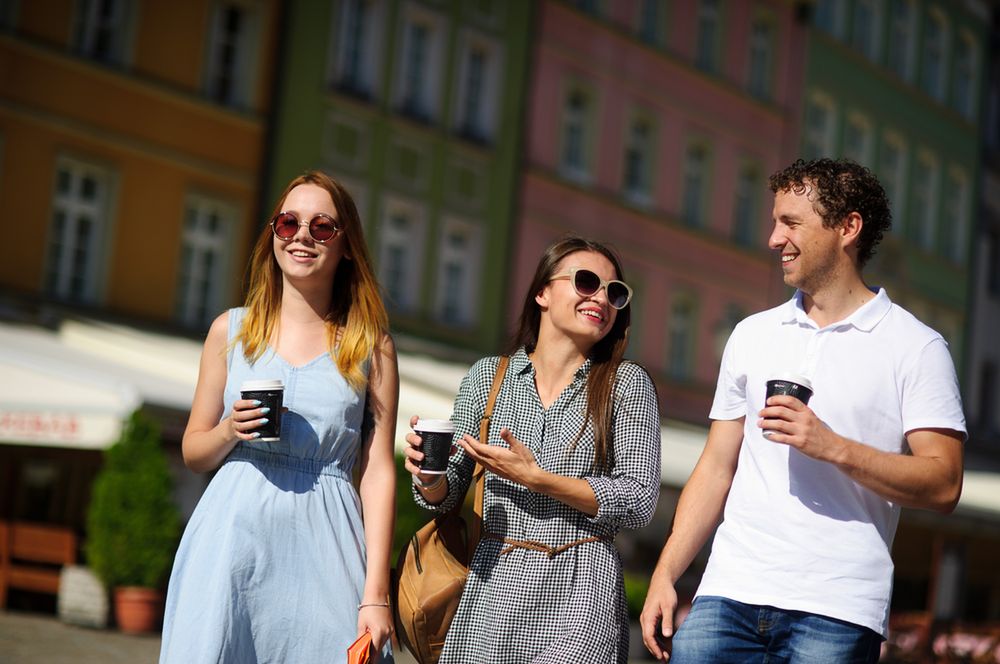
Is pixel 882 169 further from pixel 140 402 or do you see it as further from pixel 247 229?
pixel 140 402

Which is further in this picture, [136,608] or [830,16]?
[830,16]

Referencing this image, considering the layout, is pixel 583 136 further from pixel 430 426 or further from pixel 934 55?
pixel 430 426

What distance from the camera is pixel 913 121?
34.7m

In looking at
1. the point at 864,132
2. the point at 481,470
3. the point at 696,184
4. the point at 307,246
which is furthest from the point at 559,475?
the point at 864,132

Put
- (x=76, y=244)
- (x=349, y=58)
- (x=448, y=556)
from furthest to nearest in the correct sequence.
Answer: (x=349, y=58) → (x=76, y=244) → (x=448, y=556)

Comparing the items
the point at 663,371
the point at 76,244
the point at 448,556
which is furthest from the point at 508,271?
the point at 448,556

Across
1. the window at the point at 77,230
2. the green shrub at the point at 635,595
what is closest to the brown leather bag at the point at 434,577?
the green shrub at the point at 635,595

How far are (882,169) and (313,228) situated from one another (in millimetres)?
30379

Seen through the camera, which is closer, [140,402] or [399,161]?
[140,402]

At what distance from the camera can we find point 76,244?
18484 millimetres

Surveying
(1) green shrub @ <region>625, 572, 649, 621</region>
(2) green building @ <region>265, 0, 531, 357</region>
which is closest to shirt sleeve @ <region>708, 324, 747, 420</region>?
(1) green shrub @ <region>625, 572, 649, 621</region>

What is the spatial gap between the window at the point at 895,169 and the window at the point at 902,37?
A: 4.78ft

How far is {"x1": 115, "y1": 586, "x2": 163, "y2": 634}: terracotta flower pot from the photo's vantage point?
12914 millimetres

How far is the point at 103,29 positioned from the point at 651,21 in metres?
11.2
